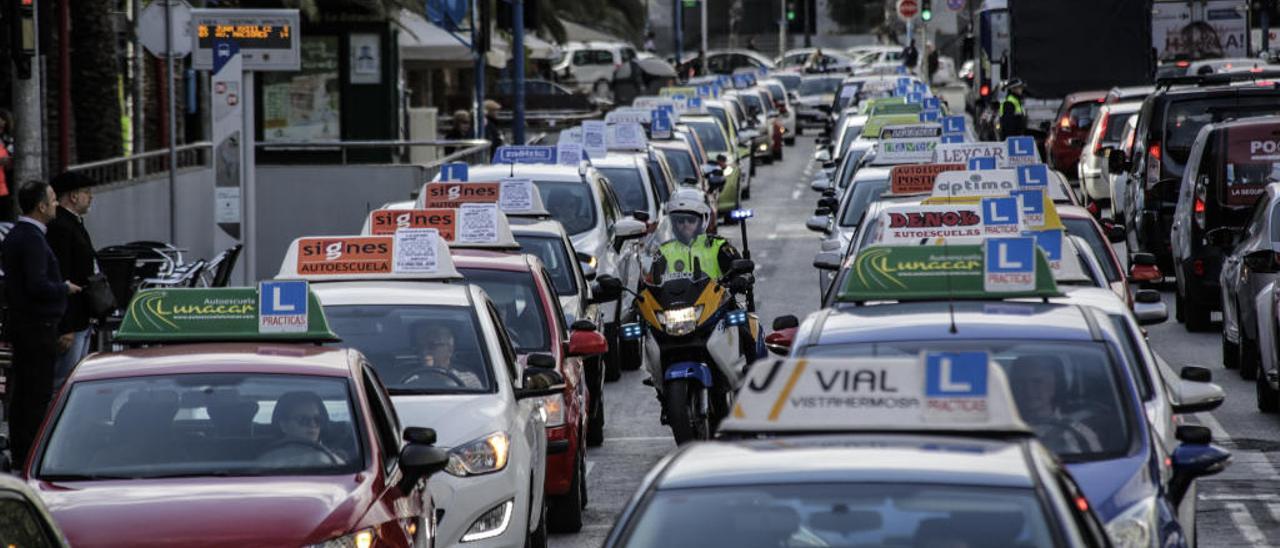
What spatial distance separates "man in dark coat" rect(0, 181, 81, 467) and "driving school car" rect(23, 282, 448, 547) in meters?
4.29

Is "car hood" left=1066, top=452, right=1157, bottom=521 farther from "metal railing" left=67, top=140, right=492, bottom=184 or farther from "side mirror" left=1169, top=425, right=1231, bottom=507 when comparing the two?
"metal railing" left=67, top=140, right=492, bottom=184

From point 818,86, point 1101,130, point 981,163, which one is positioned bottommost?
point 981,163

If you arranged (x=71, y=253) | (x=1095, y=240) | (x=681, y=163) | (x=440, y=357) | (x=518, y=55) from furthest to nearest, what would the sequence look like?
(x=518, y=55)
(x=681, y=163)
(x=1095, y=240)
(x=71, y=253)
(x=440, y=357)

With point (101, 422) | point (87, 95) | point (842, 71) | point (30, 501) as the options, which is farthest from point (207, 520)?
point (842, 71)

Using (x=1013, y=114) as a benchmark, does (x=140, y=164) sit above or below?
below

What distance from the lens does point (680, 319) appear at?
1505cm

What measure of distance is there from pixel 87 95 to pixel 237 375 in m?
20.1

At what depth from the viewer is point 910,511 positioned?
6184mm

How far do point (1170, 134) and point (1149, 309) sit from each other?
36.0ft

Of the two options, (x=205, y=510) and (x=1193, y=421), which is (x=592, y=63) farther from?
(x=205, y=510)

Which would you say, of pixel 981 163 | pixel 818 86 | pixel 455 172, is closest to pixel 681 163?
pixel 455 172

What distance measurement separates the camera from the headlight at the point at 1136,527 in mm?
8156

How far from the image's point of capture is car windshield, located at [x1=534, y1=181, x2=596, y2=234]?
72.3ft

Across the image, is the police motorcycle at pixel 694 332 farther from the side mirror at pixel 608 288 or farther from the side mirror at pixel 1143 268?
the side mirror at pixel 1143 268
